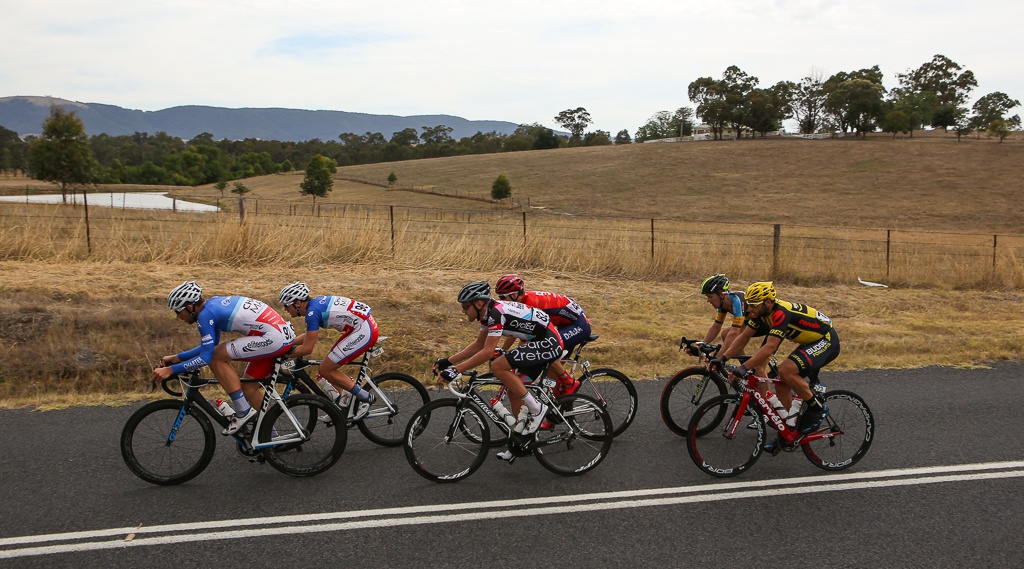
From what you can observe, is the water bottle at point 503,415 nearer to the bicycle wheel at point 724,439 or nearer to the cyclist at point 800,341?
the bicycle wheel at point 724,439

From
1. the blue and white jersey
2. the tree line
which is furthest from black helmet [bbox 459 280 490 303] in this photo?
the tree line

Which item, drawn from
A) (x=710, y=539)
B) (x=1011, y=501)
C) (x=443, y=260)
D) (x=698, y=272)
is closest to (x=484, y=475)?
(x=710, y=539)

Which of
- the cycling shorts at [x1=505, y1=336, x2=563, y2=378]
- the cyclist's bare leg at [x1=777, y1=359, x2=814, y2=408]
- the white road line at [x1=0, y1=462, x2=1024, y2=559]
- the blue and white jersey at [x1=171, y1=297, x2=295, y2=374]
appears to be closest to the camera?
the white road line at [x1=0, y1=462, x2=1024, y2=559]

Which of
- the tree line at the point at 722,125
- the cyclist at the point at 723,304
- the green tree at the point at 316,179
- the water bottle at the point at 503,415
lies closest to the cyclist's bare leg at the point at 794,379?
the cyclist at the point at 723,304

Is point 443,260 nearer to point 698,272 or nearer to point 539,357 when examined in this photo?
point 698,272

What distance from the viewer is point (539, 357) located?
18.8ft

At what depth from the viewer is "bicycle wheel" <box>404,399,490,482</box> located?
5469 millimetres

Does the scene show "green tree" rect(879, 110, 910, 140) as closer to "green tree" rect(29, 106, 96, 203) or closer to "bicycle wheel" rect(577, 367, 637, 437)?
"green tree" rect(29, 106, 96, 203)

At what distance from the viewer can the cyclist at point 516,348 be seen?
219 inches

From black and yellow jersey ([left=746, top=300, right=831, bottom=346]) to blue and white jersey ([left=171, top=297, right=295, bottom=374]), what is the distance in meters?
4.17

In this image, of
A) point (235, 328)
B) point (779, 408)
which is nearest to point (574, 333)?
point (779, 408)

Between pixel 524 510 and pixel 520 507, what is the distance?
0.06 metres

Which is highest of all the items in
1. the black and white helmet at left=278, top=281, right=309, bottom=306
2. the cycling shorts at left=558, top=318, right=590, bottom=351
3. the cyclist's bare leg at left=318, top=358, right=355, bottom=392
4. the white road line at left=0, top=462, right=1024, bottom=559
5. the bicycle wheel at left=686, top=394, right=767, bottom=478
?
the black and white helmet at left=278, top=281, right=309, bottom=306

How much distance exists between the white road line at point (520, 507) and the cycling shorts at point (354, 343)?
168 cm
